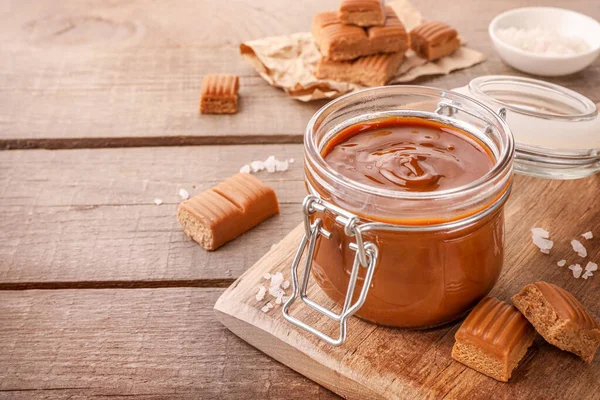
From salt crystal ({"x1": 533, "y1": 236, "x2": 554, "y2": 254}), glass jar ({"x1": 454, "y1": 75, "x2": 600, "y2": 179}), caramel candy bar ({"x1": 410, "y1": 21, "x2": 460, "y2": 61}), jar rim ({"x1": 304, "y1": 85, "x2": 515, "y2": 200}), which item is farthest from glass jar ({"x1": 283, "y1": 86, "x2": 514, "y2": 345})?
caramel candy bar ({"x1": 410, "y1": 21, "x2": 460, "y2": 61})

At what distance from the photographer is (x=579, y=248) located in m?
1.40

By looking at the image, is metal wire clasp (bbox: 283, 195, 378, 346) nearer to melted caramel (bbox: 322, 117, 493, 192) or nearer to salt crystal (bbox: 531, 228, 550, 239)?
melted caramel (bbox: 322, 117, 493, 192)

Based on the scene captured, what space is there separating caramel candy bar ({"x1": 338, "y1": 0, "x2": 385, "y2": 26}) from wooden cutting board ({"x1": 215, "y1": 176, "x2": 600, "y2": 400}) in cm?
85

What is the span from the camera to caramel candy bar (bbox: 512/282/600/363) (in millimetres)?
1131

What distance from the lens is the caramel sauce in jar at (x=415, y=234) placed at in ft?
3.60

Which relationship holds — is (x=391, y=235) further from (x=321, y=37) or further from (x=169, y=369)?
(x=321, y=37)

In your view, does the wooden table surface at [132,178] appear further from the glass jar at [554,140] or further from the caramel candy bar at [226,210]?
the glass jar at [554,140]

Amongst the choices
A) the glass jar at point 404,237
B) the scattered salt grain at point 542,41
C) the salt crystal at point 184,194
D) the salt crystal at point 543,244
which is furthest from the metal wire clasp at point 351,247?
the scattered salt grain at point 542,41

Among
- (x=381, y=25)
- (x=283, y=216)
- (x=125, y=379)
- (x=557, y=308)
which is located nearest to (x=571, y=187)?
(x=557, y=308)

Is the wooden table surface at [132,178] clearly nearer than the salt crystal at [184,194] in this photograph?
Yes

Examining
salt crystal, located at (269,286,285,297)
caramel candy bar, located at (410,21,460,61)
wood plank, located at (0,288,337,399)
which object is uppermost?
salt crystal, located at (269,286,285,297)

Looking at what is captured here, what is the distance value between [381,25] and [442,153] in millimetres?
1018

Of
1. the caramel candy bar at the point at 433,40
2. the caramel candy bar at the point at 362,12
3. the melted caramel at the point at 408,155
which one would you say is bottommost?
the caramel candy bar at the point at 433,40

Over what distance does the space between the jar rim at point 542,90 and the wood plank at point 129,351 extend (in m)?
0.71
